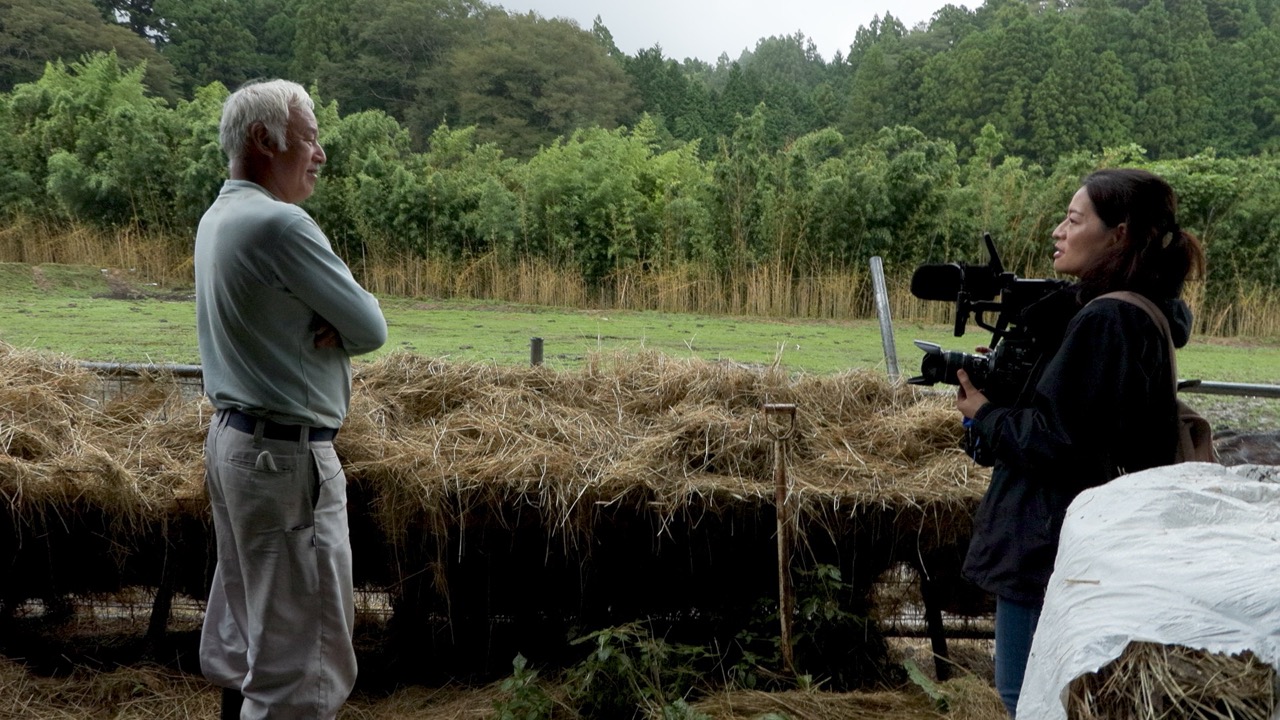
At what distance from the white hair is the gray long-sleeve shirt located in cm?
10

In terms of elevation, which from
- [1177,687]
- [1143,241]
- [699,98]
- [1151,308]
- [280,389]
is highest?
[699,98]

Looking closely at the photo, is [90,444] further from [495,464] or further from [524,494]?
[524,494]

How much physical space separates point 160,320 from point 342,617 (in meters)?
3.42

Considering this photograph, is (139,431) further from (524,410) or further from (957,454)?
(957,454)

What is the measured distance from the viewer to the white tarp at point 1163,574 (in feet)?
3.58

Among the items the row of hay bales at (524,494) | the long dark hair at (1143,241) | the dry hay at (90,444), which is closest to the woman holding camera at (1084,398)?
the long dark hair at (1143,241)

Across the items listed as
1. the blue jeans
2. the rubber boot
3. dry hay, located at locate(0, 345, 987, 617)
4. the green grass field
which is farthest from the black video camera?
the green grass field

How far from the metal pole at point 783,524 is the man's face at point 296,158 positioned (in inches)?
55.3

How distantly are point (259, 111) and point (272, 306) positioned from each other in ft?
1.37

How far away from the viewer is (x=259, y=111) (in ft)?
7.01

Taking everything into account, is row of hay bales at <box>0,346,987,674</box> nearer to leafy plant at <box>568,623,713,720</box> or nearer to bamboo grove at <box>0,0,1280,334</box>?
leafy plant at <box>568,623,713,720</box>

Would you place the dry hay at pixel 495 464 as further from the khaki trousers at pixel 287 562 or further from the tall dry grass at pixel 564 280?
the tall dry grass at pixel 564 280

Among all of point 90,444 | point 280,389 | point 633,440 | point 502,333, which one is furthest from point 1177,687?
point 502,333

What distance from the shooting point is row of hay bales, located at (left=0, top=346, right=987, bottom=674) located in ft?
10.2
